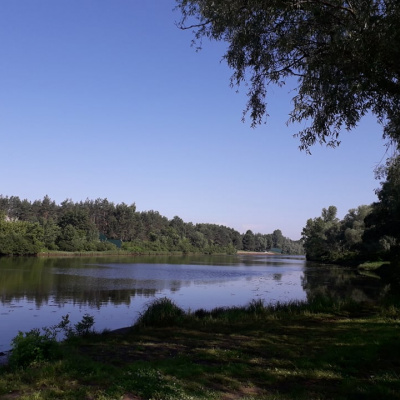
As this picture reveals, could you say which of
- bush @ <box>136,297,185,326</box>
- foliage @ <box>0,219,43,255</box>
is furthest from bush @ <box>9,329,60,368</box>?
foliage @ <box>0,219,43,255</box>

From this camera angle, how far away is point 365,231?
56.6 meters

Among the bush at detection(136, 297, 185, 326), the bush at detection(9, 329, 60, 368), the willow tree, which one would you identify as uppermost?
the willow tree

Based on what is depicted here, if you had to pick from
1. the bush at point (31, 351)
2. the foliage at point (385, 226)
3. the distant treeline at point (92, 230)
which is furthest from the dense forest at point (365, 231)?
the distant treeline at point (92, 230)

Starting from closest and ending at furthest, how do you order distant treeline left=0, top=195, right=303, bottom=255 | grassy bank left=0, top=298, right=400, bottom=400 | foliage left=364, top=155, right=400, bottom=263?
grassy bank left=0, top=298, right=400, bottom=400 < foliage left=364, top=155, right=400, bottom=263 < distant treeline left=0, top=195, right=303, bottom=255

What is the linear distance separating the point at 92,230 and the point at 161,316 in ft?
291

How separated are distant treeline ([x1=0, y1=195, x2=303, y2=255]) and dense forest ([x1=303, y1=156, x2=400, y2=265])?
47.2 metres

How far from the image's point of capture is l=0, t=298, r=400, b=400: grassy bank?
20.4 ft

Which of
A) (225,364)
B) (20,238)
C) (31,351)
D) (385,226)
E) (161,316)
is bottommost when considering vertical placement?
(161,316)

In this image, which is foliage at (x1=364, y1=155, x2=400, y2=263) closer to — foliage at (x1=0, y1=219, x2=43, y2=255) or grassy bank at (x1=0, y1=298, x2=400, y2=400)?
grassy bank at (x1=0, y1=298, x2=400, y2=400)

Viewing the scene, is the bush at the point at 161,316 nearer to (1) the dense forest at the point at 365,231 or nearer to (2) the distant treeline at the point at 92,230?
(1) the dense forest at the point at 365,231

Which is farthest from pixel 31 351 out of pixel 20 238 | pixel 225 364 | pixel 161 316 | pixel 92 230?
pixel 92 230

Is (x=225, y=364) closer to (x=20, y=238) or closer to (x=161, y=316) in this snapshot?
(x=161, y=316)

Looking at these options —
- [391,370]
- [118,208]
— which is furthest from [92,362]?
[118,208]

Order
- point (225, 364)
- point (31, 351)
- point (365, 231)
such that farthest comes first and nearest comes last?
point (365, 231) < point (225, 364) < point (31, 351)
